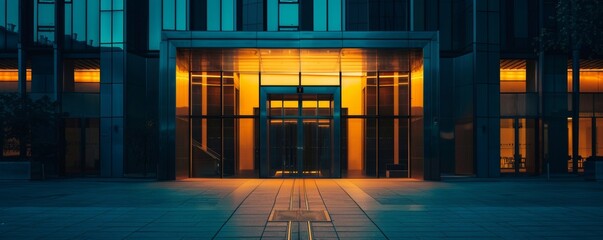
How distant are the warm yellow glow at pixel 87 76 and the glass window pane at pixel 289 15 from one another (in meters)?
10.5

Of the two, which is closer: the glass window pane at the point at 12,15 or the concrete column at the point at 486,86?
the concrete column at the point at 486,86

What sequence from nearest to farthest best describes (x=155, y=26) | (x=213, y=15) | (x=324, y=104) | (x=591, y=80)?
(x=324, y=104) < (x=213, y=15) < (x=155, y=26) < (x=591, y=80)

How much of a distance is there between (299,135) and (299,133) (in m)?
0.09

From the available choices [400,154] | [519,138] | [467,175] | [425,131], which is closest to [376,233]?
[425,131]

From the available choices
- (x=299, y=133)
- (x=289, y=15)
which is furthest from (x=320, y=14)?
(x=299, y=133)

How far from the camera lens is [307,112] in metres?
27.4

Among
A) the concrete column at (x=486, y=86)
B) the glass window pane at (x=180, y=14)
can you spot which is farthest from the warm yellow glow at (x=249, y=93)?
the concrete column at (x=486, y=86)

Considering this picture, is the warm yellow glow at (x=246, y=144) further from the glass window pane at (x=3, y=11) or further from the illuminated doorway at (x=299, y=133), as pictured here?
the glass window pane at (x=3, y=11)

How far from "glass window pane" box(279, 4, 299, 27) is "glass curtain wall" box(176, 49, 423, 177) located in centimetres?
309

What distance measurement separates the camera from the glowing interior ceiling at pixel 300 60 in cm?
2516

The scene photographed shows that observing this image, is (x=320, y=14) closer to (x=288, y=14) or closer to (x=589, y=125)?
(x=288, y=14)

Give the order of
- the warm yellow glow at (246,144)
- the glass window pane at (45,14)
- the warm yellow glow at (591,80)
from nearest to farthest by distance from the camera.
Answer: the warm yellow glow at (246,144) < the glass window pane at (45,14) < the warm yellow glow at (591,80)

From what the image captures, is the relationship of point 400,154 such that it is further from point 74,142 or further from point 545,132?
point 74,142

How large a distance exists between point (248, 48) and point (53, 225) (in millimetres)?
13932
